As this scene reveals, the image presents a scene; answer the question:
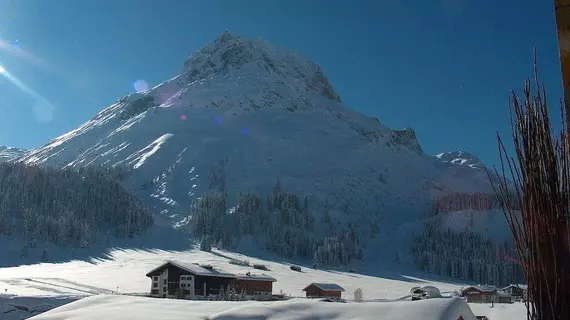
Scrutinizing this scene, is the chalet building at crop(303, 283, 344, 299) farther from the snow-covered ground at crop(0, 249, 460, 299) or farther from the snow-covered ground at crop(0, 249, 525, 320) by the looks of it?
the snow-covered ground at crop(0, 249, 460, 299)

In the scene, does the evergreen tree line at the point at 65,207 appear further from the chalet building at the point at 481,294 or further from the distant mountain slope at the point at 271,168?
the chalet building at the point at 481,294

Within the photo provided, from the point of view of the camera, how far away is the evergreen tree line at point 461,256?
313ft

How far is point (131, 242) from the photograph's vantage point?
10006 centimetres

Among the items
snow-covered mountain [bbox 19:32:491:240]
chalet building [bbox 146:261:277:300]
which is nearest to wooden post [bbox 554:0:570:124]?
chalet building [bbox 146:261:277:300]

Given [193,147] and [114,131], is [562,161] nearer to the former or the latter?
[193,147]

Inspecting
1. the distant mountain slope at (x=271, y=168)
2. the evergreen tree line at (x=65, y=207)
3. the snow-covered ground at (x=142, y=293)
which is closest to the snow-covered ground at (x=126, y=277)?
the snow-covered ground at (x=142, y=293)

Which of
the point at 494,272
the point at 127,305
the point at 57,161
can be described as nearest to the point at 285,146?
the point at 57,161

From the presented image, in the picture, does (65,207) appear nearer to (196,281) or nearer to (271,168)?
(271,168)

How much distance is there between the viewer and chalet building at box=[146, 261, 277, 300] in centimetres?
3994

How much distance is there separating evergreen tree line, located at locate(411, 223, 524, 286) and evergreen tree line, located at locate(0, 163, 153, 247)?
186 ft

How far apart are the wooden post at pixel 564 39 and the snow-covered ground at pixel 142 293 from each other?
15.5 feet

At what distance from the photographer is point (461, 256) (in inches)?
4126

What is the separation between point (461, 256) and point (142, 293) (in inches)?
3105

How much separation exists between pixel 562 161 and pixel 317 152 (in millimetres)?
165241
